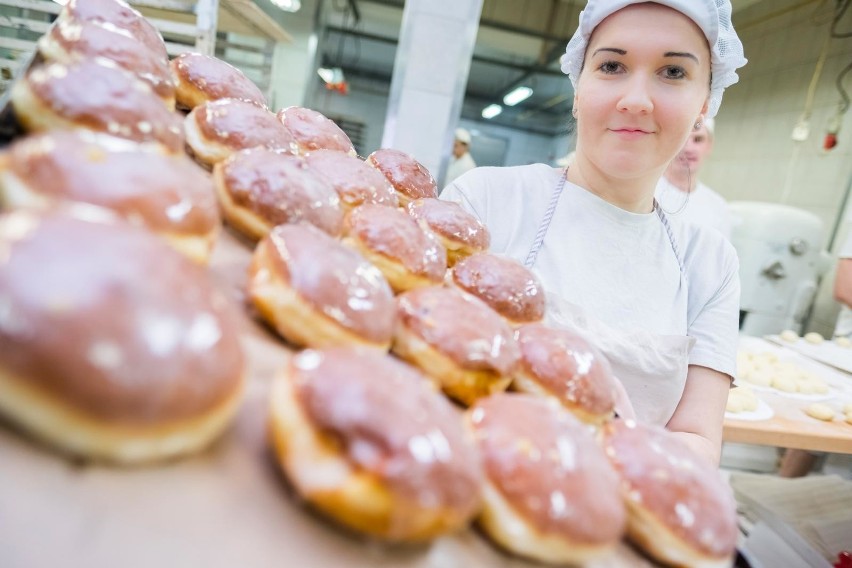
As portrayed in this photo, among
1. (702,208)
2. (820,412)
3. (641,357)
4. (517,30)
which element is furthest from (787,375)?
(517,30)

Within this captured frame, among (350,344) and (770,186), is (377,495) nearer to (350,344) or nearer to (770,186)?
(350,344)

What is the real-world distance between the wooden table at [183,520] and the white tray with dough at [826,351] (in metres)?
4.31

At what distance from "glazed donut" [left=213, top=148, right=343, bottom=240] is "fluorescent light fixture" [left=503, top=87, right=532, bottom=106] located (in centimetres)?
1341

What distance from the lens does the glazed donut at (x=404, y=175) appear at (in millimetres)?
1516

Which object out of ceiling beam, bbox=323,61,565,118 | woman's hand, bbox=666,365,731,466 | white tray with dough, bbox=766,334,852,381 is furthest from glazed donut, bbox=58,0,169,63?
ceiling beam, bbox=323,61,565,118

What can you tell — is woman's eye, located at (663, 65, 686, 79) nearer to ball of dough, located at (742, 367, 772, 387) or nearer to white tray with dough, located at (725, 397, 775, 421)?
white tray with dough, located at (725, 397, 775, 421)

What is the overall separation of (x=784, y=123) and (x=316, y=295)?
7.38 meters

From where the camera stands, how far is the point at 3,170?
65 centimetres

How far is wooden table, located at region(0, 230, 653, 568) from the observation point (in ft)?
1.55

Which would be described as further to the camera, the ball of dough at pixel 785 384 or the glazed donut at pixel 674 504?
Result: the ball of dough at pixel 785 384

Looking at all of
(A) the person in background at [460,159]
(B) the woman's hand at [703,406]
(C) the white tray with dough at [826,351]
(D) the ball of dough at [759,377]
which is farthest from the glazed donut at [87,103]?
(A) the person in background at [460,159]

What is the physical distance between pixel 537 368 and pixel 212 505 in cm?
61

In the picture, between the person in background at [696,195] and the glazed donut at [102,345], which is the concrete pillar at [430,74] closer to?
the person in background at [696,195]

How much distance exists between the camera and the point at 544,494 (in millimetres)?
642
